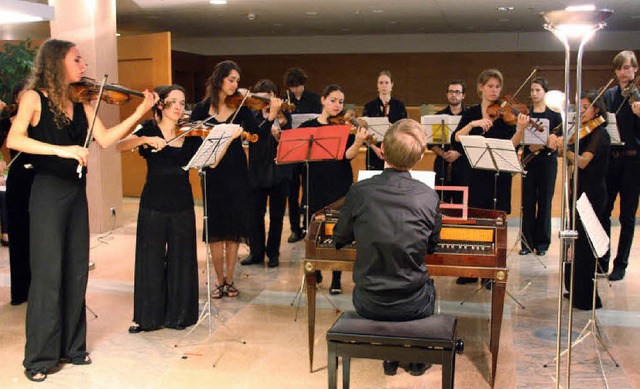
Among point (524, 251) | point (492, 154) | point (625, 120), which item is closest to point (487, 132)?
point (492, 154)

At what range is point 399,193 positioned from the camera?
273cm

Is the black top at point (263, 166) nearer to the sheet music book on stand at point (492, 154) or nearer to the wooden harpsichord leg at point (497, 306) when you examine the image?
the sheet music book on stand at point (492, 154)

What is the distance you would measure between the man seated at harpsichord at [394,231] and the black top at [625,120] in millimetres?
2882

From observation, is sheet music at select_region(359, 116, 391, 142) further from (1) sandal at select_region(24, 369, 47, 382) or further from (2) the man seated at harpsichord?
(1) sandal at select_region(24, 369, 47, 382)

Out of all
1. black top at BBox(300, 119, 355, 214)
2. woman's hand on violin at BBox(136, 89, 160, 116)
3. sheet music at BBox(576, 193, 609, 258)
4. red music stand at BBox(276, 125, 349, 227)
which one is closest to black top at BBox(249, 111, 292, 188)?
black top at BBox(300, 119, 355, 214)

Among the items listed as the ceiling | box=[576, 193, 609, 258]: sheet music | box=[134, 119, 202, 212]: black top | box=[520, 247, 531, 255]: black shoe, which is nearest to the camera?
box=[576, 193, 609, 258]: sheet music

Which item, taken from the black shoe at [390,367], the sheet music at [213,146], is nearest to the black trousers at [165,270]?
the sheet music at [213,146]

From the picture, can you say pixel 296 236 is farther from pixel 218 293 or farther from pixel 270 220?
pixel 218 293

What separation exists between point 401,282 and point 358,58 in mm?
11880

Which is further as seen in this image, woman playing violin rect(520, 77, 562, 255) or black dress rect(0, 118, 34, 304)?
woman playing violin rect(520, 77, 562, 255)

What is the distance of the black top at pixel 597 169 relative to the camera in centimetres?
452

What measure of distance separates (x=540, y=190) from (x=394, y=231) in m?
3.89

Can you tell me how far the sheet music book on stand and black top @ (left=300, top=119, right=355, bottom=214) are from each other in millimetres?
846

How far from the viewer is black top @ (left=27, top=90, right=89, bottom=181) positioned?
3352mm
